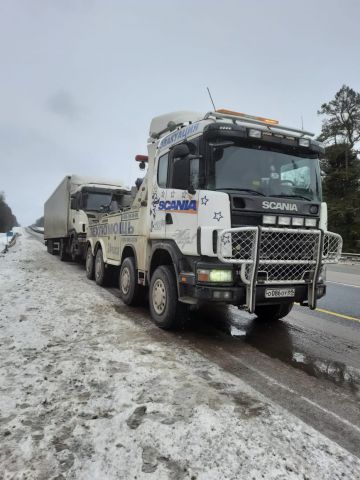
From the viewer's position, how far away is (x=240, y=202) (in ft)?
15.7

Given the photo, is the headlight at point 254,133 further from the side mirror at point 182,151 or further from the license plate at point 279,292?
the license plate at point 279,292

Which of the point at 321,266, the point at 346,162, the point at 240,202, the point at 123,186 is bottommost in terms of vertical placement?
the point at 321,266

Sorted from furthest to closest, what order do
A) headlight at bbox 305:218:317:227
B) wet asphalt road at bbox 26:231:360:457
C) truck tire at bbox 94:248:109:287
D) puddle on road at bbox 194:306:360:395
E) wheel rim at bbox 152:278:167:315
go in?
truck tire at bbox 94:248:109:287 < wheel rim at bbox 152:278:167:315 < headlight at bbox 305:218:317:227 < puddle on road at bbox 194:306:360:395 < wet asphalt road at bbox 26:231:360:457

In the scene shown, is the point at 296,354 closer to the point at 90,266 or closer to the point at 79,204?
the point at 90,266

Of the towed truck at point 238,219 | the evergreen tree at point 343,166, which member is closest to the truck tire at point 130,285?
the towed truck at point 238,219

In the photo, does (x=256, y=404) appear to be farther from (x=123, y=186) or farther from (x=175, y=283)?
(x=123, y=186)

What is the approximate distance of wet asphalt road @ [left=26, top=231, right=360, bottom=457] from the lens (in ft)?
10.9

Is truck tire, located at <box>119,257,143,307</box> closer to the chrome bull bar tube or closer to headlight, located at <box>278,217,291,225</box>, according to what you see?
the chrome bull bar tube

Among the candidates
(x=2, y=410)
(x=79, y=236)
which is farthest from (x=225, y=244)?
(x=79, y=236)

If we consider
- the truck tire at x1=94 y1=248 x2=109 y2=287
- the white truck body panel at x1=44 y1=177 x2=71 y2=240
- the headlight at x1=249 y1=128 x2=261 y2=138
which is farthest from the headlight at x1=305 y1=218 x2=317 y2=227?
the white truck body panel at x1=44 y1=177 x2=71 y2=240

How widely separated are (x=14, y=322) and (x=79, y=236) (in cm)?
896

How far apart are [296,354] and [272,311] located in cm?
170

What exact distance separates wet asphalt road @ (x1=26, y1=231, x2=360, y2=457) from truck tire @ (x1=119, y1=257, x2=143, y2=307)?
190 millimetres

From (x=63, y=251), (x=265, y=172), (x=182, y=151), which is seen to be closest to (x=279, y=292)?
(x=265, y=172)
